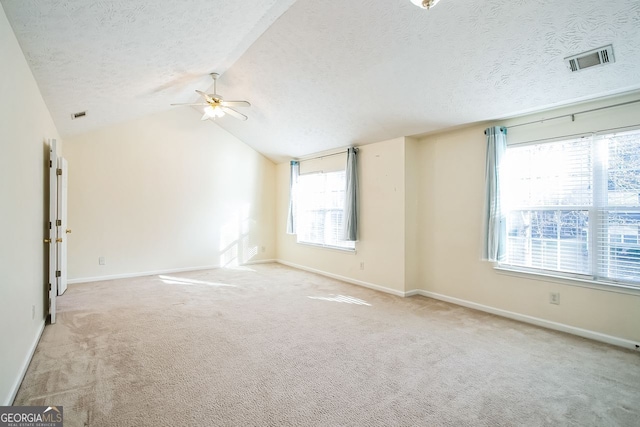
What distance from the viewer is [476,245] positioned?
4.04 meters

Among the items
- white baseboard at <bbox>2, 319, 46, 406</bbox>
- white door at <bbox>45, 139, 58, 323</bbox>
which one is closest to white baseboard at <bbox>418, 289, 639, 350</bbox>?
white baseboard at <bbox>2, 319, 46, 406</bbox>

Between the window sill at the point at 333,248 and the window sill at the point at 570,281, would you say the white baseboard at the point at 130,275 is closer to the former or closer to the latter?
the window sill at the point at 333,248

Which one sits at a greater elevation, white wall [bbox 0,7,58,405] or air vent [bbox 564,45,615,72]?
air vent [bbox 564,45,615,72]

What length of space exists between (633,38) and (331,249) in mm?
4645

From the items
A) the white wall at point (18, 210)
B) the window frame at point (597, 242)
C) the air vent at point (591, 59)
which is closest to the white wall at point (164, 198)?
the white wall at point (18, 210)

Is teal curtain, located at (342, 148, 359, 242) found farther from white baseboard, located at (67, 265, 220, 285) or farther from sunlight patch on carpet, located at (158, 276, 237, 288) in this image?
white baseboard, located at (67, 265, 220, 285)

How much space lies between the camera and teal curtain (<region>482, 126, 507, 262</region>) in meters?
3.70

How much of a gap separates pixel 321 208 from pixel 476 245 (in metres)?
3.06

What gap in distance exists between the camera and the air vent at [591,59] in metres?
2.49

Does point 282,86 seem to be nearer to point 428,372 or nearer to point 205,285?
point 205,285

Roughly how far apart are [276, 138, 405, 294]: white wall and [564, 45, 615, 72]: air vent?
216cm

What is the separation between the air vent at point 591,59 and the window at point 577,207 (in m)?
0.84

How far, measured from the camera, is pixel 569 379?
234 centimetres

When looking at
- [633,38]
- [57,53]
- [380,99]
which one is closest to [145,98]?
[57,53]
